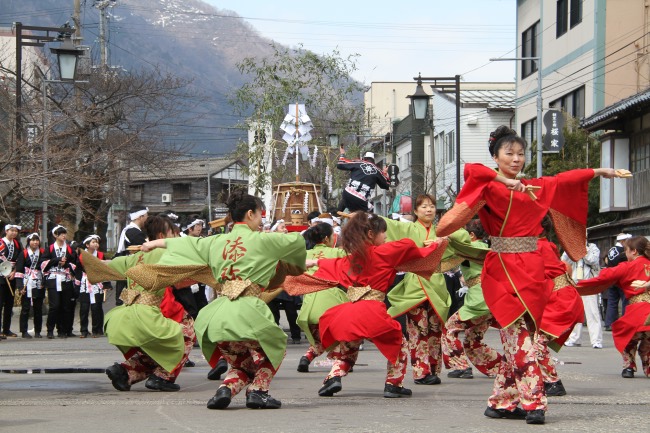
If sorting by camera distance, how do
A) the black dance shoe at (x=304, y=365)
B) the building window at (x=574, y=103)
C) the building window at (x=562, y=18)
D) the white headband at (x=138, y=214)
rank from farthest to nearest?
the building window at (x=562, y=18), the building window at (x=574, y=103), the white headband at (x=138, y=214), the black dance shoe at (x=304, y=365)

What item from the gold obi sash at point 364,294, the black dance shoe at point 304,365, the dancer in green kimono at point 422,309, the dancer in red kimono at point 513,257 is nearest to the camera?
the dancer in red kimono at point 513,257

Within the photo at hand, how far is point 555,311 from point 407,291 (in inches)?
59.3

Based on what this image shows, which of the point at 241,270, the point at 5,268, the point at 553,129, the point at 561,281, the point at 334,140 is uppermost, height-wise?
the point at 334,140

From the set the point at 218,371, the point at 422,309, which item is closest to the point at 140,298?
the point at 218,371

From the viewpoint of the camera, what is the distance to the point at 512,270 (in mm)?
8172

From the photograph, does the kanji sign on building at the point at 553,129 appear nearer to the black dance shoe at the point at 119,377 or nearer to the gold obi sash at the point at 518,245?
the black dance shoe at the point at 119,377

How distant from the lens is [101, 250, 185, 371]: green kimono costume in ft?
34.5

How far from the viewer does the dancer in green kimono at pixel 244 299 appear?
28.7ft

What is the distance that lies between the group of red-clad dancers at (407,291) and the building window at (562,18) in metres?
24.9

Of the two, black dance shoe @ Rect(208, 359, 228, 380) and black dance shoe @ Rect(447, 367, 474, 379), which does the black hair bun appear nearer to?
black dance shoe @ Rect(447, 367, 474, 379)

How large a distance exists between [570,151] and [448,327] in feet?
72.9

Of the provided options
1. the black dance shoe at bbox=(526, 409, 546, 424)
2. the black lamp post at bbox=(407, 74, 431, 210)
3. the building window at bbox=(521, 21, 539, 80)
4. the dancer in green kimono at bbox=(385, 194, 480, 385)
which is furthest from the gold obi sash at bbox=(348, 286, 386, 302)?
the black lamp post at bbox=(407, 74, 431, 210)

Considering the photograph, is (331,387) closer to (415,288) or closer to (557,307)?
(415,288)


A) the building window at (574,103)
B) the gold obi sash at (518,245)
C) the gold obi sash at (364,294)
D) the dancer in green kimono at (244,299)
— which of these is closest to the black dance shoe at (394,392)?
the gold obi sash at (364,294)
